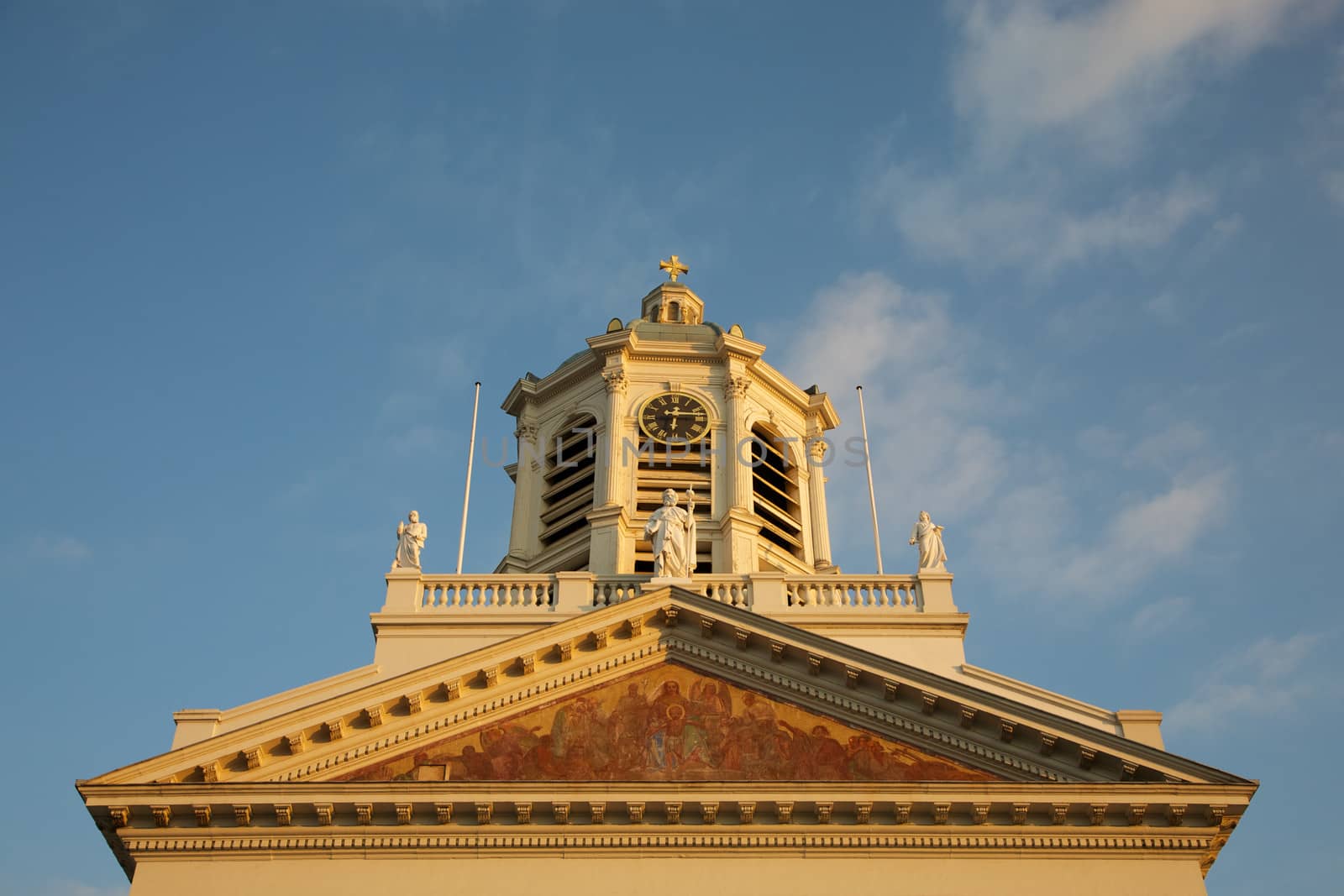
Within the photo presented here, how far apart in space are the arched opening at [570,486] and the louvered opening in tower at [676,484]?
4.27ft

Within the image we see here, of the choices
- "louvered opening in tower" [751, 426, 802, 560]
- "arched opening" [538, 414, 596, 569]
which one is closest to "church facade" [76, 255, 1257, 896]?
"arched opening" [538, 414, 596, 569]

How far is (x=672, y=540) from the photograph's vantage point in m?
28.7

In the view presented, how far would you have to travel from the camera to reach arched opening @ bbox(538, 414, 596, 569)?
1438 inches

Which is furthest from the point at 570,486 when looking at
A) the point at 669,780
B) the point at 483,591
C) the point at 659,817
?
the point at 659,817

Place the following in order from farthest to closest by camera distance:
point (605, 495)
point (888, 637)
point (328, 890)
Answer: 1. point (605, 495)
2. point (888, 637)
3. point (328, 890)

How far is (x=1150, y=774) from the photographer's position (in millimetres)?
23906

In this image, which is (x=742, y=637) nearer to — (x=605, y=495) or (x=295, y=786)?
(x=295, y=786)

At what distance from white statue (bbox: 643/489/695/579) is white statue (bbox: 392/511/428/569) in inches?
186

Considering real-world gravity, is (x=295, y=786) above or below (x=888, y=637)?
below

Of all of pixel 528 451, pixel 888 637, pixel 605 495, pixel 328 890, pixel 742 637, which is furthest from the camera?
pixel 528 451

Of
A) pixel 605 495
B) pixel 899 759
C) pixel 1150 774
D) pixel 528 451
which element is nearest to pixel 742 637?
pixel 899 759

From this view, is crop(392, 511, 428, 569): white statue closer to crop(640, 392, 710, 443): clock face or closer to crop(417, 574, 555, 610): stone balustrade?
crop(417, 574, 555, 610): stone balustrade

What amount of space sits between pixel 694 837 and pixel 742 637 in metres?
3.61

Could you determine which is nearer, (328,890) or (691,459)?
(328,890)
